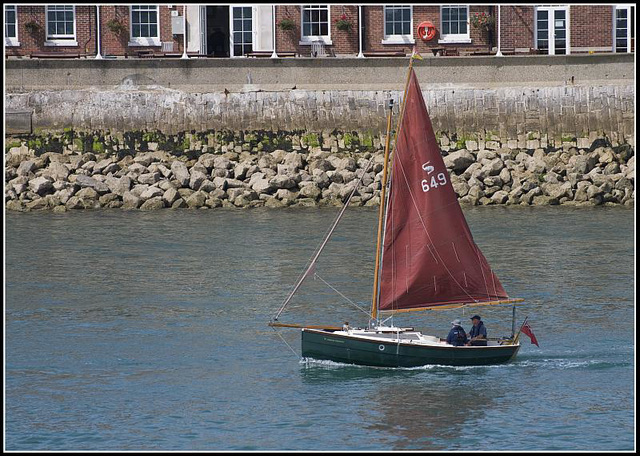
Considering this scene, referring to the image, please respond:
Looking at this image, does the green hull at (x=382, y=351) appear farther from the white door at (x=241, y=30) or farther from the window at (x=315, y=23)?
the white door at (x=241, y=30)

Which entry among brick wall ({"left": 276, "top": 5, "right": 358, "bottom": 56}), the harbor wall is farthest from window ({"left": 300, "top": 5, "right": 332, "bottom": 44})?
the harbor wall

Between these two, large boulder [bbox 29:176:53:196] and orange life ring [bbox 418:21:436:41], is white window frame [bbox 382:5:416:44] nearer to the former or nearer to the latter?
orange life ring [bbox 418:21:436:41]

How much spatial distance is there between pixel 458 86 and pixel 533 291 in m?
20.7

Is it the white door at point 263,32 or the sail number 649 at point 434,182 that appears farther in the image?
the white door at point 263,32

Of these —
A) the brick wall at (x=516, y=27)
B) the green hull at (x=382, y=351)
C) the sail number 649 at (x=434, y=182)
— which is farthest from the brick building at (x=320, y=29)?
the green hull at (x=382, y=351)

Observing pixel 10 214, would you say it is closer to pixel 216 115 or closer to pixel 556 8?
pixel 216 115

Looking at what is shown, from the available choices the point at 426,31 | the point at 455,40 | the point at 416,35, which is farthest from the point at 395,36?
the point at 455,40

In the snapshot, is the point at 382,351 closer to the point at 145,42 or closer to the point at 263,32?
the point at 263,32

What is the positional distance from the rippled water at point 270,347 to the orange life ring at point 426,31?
13198 millimetres

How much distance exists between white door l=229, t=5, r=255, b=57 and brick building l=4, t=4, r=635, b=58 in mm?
44

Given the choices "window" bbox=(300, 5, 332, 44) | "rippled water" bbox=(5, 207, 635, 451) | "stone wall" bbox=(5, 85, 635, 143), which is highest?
"window" bbox=(300, 5, 332, 44)

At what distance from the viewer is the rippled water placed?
23.5m

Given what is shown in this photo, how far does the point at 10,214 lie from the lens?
159 feet

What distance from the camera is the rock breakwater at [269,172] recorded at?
162 ft
